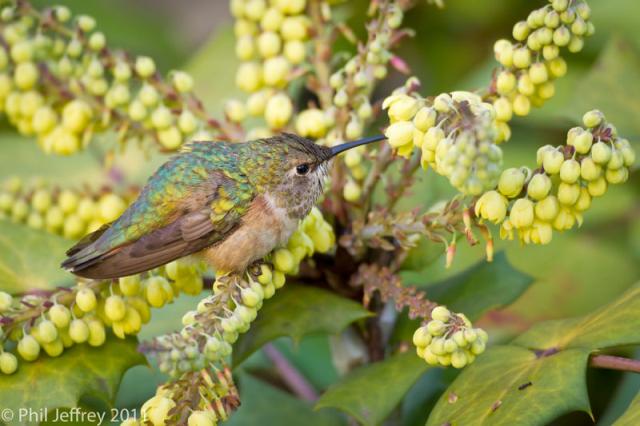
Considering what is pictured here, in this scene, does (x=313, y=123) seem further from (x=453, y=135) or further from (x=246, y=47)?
(x=453, y=135)

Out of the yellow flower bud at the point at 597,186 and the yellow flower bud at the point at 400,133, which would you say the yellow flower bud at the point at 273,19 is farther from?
the yellow flower bud at the point at 597,186

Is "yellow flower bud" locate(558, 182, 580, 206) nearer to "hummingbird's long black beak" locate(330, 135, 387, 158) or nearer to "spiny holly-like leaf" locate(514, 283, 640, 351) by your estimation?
"spiny holly-like leaf" locate(514, 283, 640, 351)

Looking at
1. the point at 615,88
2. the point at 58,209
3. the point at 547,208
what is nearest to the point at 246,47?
the point at 58,209

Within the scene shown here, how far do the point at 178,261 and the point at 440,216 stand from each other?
55 cm

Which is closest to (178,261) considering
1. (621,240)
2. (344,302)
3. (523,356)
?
(344,302)

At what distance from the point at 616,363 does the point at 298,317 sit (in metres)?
0.61

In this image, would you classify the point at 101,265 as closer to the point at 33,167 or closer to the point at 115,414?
the point at 115,414

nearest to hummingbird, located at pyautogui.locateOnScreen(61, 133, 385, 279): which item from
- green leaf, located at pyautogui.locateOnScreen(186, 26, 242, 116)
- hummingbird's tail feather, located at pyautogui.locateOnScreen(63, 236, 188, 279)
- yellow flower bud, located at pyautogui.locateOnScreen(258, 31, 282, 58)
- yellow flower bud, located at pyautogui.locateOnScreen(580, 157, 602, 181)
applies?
hummingbird's tail feather, located at pyautogui.locateOnScreen(63, 236, 188, 279)

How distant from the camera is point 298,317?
6.20 ft

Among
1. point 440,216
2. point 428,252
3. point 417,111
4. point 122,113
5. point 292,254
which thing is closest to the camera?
point 417,111

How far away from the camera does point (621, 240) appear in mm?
2832

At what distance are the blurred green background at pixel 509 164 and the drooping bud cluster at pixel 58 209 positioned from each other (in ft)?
1.05

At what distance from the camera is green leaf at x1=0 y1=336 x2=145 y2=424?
5.90ft

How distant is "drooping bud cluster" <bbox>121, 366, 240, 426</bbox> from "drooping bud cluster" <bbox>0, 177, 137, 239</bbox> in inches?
30.4
